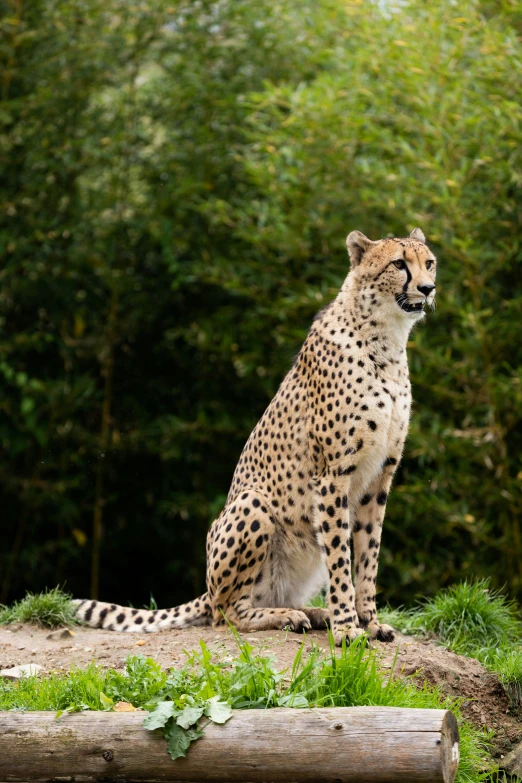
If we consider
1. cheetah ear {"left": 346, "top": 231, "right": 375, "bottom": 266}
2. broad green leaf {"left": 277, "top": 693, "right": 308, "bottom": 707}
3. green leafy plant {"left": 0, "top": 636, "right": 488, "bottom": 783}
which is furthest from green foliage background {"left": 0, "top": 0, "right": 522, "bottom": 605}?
broad green leaf {"left": 277, "top": 693, "right": 308, "bottom": 707}

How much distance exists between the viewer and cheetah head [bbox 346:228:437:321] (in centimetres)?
409

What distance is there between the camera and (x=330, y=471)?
419 cm

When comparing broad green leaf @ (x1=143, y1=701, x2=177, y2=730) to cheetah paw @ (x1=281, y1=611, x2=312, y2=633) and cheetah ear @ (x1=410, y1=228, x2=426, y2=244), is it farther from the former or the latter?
cheetah ear @ (x1=410, y1=228, x2=426, y2=244)

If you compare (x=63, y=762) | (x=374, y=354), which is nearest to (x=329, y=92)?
(x=374, y=354)

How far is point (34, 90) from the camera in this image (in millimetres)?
7328

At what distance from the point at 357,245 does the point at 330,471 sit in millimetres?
964

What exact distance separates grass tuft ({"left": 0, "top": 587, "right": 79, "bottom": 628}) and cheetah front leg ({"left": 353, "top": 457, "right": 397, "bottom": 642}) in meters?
1.41

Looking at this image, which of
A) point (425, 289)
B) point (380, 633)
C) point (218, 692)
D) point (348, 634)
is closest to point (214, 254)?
point (425, 289)

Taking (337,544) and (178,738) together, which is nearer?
(178,738)

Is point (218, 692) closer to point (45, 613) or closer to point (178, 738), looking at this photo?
point (178, 738)

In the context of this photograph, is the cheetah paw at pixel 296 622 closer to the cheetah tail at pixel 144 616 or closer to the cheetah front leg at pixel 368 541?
the cheetah front leg at pixel 368 541

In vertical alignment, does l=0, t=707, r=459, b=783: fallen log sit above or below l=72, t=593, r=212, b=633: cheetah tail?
above

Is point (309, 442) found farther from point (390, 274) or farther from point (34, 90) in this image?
A: point (34, 90)

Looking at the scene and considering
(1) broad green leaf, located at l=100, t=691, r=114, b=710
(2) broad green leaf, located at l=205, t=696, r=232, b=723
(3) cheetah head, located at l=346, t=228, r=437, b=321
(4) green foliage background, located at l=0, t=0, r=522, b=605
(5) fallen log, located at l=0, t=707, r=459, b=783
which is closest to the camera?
(5) fallen log, located at l=0, t=707, r=459, b=783
